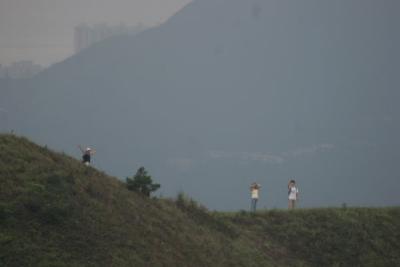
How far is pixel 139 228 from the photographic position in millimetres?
21375

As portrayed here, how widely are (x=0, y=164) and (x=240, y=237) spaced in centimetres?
1005

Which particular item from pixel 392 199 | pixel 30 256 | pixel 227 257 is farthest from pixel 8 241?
pixel 392 199

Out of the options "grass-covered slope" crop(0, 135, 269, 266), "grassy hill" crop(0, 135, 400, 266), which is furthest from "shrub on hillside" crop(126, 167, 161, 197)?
"grass-covered slope" crop(0, 135, 269, 266)

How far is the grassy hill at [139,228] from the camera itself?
1850 centimetres

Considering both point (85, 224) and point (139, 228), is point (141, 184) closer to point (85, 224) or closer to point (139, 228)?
point (139, 228)

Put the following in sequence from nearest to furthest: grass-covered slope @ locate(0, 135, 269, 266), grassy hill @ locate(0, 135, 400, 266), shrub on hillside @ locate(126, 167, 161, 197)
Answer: grass-covered slope @ locate(0, 135, 269, 266)
grassy hill @ locate(0, 135, 400, 266)
shrub on hillside @ locate(126, 167, 161, 197)

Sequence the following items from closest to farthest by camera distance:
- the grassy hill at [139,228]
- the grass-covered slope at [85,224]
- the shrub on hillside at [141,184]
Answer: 1. the grass-covered slope at [85,224]
2. the grassy hill at [139,228]
3. the shrub on hillside at [141,184]

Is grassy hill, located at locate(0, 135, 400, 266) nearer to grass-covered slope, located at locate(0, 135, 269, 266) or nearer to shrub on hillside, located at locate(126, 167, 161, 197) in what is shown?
grass-covered slope, located at locate(0, 135, 269, 266)

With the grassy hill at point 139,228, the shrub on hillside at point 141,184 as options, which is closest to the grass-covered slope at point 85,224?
the grassy hill at point 139,228

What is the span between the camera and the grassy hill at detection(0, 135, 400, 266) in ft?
60.7

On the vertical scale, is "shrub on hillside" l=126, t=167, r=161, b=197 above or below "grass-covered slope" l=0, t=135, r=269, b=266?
above

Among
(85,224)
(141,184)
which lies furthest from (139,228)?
(141,184)

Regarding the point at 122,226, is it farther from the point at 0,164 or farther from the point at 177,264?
the point at 0,164

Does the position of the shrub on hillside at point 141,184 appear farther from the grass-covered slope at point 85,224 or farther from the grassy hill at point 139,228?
the grass-covered slope at point 85,224
